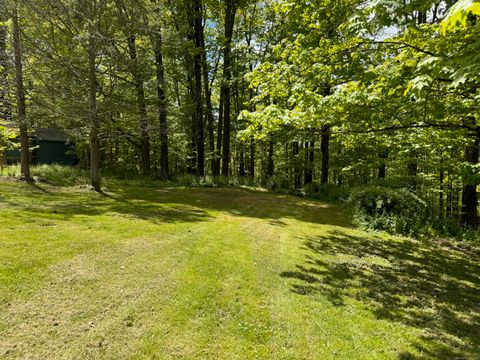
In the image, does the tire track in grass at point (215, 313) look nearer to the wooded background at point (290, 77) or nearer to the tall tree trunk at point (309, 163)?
the wooded background at point (290, 77)

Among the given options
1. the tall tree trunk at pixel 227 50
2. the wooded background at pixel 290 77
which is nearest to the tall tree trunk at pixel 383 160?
the wooded background at pixel 290 77

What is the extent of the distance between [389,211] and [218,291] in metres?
7.75

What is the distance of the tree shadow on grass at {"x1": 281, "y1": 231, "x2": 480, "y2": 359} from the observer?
3806 millimetres

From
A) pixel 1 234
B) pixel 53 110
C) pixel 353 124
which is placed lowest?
pixel 1 234

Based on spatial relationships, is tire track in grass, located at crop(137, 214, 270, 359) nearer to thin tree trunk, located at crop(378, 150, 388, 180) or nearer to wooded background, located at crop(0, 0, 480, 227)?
wooded background, located at crop(0, 0, 480, 227)

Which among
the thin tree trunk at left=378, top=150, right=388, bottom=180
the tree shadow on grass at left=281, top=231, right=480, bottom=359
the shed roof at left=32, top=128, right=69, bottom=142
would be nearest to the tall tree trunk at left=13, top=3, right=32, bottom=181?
the tree shadow on grass at left=281, top=231, right=480, bottom=359

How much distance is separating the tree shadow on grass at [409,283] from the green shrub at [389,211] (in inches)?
47.9

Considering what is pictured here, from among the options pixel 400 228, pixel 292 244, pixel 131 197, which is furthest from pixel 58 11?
pixel 400 228

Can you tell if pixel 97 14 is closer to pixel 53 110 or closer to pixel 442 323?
pixel 53 110

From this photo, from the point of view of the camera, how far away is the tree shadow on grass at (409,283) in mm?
3806

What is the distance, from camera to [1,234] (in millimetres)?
5289

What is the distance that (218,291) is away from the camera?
4281 mm

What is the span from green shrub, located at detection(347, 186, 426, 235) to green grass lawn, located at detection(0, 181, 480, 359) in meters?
1.19

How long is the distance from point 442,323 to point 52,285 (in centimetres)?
510
